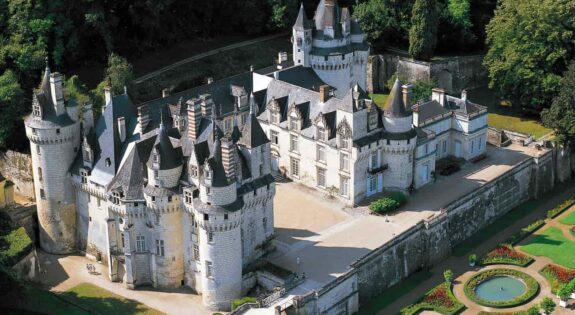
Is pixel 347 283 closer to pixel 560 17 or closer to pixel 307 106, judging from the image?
pixel 307 106

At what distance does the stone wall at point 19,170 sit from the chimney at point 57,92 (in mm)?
9256

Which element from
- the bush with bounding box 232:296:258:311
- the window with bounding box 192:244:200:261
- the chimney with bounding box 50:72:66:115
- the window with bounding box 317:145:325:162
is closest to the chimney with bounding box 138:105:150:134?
the chimney with bounding box 50:72:66:115

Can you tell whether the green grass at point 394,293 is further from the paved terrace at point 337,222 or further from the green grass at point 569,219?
the green grass at point 569,219

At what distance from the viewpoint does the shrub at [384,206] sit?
63156 mm

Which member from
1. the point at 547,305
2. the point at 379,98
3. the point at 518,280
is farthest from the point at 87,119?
the point at 379,98

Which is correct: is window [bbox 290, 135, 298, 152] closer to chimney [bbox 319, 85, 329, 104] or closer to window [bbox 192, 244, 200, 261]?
chimney [bbox 319, 85, 329, 104]

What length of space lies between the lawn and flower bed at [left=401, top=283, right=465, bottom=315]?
28.1m

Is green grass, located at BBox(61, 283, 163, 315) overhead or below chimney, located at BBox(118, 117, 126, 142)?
below

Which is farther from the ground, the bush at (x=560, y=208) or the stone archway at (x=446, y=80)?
the stone archway at (x=446, y=80)

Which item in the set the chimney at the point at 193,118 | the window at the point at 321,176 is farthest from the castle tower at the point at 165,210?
the window at the point at 321,176

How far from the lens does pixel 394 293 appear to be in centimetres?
5794

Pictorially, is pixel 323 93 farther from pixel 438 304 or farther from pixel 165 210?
pixel 438 304

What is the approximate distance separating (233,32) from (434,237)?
42.3 meters

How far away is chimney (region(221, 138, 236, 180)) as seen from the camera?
51.7 metres
